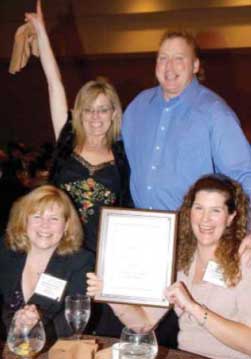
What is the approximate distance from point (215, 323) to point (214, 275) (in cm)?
21

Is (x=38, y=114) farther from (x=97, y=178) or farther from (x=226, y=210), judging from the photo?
(x=226, y=210)

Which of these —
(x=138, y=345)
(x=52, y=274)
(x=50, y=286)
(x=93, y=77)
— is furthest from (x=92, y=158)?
(x=93, y=77)

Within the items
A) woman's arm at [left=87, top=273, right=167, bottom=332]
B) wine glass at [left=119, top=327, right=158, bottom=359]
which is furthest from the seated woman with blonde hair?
wine glass at [left=119, top=327, right=158, bottom=359]

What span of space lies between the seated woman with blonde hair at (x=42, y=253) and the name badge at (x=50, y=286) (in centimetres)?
5

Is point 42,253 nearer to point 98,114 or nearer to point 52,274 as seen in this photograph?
point 52,274

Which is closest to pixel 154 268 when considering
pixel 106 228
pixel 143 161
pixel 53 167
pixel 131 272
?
pixel 131 272

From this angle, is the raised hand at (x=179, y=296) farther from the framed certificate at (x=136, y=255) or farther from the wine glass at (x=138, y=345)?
the wine glass at (x=138, y=345)

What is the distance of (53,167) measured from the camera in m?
3.10

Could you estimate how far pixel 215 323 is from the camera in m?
2.03

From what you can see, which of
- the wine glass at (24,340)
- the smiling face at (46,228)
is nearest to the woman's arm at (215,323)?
the wine glass at (24,340)

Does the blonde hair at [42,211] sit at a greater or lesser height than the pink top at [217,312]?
greater

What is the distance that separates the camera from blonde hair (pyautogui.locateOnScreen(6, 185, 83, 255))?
2.65 meters

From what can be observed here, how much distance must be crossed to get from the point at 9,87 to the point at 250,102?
3784 mm

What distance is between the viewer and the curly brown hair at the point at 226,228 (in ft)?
7.39
